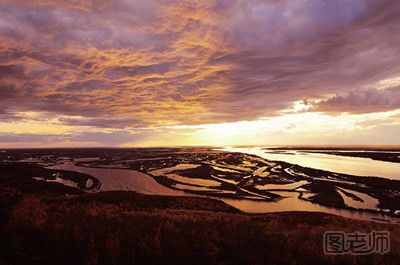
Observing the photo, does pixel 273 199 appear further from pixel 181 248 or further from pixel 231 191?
pixel 181 248

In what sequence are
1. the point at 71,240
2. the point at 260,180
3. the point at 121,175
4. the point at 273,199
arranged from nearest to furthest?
the point at 71,240 < the point at 273,199 < the point at 260,180 < the point at 121,175

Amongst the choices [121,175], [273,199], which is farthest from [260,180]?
[121,175]

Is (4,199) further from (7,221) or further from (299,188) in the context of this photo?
(299,188)

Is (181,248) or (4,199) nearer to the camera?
(181,248)

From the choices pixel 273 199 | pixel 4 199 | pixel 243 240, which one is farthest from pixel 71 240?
pixel 273 199

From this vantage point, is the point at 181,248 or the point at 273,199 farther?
the point at 273,199

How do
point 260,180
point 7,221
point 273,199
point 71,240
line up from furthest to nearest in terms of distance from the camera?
point 260,180, point 273,199, point 7,221, point 71,240

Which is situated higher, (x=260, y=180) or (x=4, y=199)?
(x=4, y=199)

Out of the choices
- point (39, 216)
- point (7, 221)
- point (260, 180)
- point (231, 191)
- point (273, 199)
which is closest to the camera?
point (7, 221)

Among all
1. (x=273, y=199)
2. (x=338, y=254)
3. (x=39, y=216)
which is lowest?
(x=273, y=199)
